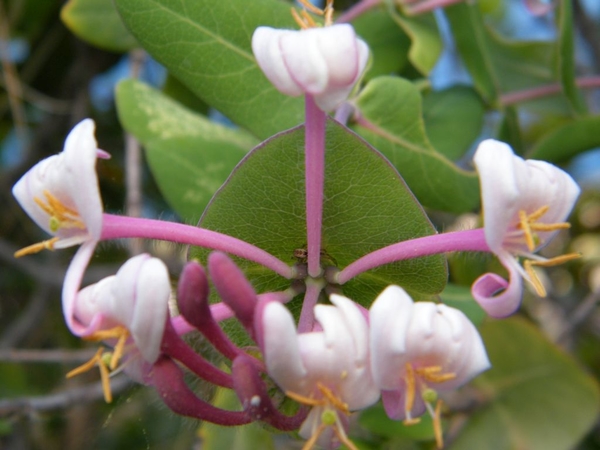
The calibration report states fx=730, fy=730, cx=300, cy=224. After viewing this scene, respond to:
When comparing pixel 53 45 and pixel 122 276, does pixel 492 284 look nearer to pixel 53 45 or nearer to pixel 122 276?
pixel 122 276

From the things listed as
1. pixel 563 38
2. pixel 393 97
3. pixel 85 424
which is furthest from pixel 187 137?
pixel 85 424

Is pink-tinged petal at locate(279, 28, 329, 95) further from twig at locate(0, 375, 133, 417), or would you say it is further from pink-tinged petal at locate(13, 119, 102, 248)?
twig at locate(0, 375, 133, 417)

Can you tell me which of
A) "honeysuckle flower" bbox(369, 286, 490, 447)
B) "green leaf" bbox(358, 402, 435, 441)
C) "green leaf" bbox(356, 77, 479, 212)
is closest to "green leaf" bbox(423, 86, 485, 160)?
"green leaf" bbox(356, 77, 479, 212)

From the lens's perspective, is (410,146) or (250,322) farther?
(410,146)

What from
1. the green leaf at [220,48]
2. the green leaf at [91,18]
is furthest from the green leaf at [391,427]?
the green leaf at [91,18]

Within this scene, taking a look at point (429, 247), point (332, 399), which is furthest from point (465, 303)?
point (332, 399)

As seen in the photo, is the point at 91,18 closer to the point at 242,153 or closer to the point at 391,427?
the point at 242,153
